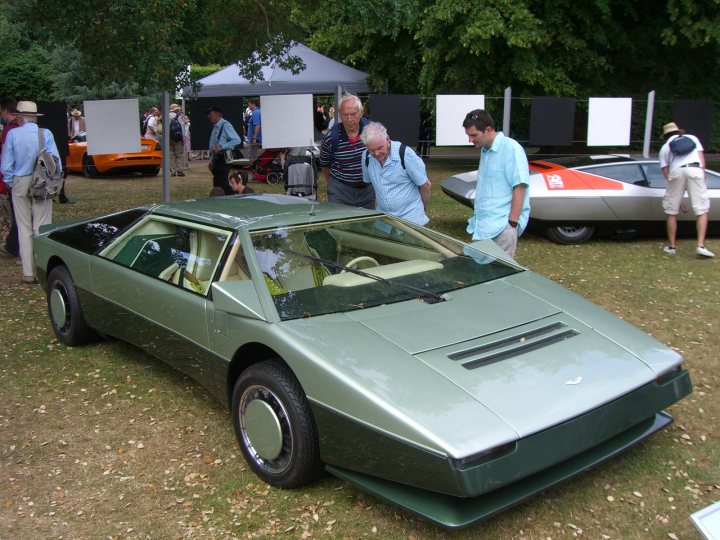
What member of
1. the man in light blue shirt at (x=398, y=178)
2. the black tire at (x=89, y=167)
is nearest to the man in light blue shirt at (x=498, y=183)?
the man in light blue shirt at (x=398, y=178)

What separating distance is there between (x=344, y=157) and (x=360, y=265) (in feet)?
6.75

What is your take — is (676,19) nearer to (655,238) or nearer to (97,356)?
(655,238)

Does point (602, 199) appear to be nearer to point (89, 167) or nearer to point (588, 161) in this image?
point (588, 161)

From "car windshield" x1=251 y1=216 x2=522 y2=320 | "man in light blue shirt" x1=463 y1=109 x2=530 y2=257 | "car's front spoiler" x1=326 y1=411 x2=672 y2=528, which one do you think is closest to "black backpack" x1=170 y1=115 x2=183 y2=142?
"man in light blue shirt" x1=463 y1=109 x2=530 y2=257

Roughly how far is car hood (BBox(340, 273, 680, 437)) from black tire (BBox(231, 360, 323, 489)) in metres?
0.48

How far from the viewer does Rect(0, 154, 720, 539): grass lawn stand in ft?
10.3

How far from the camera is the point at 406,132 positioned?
12.6 m

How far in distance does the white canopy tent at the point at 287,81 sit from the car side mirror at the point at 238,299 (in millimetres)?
15405

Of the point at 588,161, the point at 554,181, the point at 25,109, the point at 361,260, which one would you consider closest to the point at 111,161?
the point at 25,109

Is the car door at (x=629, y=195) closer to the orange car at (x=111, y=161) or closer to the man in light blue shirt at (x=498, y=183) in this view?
the man in light blue shirt at (x=498, y=183)

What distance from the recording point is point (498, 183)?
5.17 m

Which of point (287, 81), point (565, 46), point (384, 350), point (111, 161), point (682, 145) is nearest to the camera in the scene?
point (384, 350)

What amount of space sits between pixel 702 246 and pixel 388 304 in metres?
6.27

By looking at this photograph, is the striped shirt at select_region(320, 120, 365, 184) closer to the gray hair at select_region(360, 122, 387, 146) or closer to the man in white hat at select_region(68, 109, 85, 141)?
the gray hair at select_region(360, 122, 387, 146)
